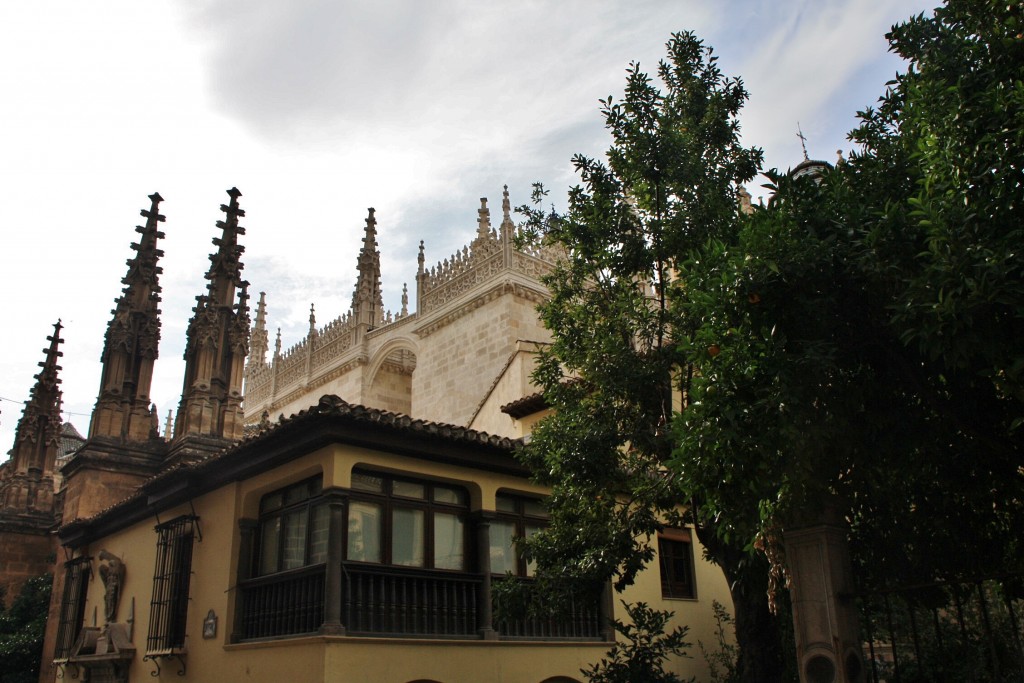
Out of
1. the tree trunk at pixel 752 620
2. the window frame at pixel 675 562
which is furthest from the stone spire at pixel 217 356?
the tree trunk at pixel 752 620

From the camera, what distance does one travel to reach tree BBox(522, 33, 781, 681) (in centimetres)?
938

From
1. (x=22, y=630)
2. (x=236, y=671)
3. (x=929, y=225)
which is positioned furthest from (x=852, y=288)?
(x=22, y=630)

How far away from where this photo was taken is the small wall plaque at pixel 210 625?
12.1 m

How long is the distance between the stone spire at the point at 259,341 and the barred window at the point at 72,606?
2686 cm

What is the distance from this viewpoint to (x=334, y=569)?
34.1ft

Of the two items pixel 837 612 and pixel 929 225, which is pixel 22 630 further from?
pixel 929 225

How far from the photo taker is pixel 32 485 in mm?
26406

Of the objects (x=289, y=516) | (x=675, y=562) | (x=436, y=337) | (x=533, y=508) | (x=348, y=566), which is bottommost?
(x=348, y=566)

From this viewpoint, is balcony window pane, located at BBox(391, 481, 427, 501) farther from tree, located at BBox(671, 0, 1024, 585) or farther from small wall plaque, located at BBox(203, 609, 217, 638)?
tree, located at BBox(671, 0, 1024, 585)

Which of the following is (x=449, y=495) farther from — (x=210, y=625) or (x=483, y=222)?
(x=483, y=222)

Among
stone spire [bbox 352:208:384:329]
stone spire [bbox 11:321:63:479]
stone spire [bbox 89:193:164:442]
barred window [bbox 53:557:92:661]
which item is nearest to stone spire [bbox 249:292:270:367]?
stone spire [bbox 352:208:384:329]

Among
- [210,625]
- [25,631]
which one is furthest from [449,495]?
[25,631]

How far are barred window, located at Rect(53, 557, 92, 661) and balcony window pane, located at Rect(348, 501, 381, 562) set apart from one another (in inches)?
352

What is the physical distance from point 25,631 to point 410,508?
13386 mm
